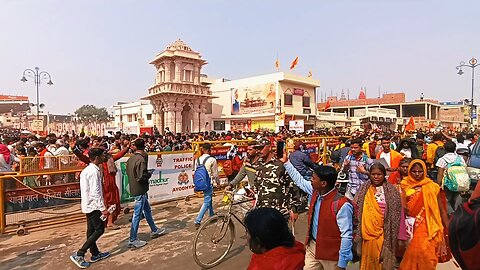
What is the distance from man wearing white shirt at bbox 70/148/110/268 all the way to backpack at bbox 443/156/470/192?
5671 mm

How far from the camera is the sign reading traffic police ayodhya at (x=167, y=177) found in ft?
24.9

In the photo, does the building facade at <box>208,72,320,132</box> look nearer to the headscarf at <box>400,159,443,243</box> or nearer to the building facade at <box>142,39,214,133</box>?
the building facade at <box>142,39,214,133</box>

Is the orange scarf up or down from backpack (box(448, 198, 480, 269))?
down

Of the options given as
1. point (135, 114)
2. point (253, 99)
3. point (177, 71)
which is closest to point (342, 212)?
point (177, 71)

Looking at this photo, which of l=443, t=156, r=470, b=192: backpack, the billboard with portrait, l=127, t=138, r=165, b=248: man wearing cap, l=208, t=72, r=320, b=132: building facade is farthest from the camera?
the billboard with portrait

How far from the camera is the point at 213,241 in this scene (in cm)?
450

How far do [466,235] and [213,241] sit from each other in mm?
3634

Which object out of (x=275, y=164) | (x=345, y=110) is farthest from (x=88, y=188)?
(x=345, y=110)

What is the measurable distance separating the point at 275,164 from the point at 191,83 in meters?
38.6

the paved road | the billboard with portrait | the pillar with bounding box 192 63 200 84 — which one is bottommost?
the paved road

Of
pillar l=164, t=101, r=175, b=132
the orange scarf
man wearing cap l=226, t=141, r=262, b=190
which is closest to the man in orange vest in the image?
man wearing cap l=226, t=141, r=262, b=190

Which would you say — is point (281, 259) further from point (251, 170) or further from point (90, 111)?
point (90, 111)

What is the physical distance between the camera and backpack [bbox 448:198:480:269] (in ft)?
4.31

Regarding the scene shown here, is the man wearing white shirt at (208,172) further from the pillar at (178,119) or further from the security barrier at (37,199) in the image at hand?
the pillar at (178,119)
